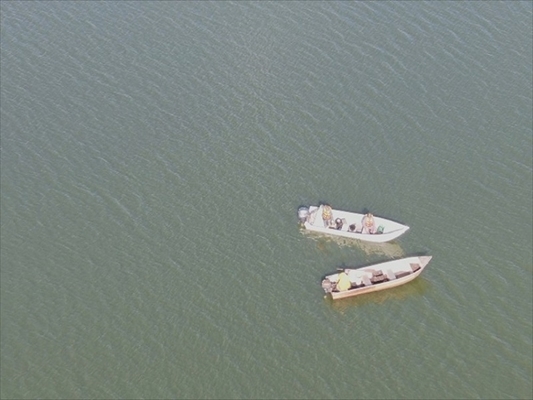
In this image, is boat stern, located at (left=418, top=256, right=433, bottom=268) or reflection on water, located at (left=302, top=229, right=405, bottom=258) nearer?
boat stern, located at (left=418, top=256, right=433, bottom=268)

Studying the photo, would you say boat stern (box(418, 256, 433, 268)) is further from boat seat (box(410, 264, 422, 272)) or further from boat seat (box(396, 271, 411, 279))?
boat seat (box(396, 271, 411, 279))

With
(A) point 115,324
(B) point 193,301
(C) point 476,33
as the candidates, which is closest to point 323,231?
(B) point 193,301

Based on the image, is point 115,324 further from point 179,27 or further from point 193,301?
point 179,27

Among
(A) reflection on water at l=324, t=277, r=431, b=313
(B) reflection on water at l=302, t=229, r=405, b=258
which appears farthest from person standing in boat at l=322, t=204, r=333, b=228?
(A) reflection on water at l=324, t=277, r=431, b=313

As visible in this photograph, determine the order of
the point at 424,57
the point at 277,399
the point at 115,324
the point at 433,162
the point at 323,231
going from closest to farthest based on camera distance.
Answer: the point at 277,399 < the point at 115,324 < the point at 323,231 < the point at 433,162 < the point at 424,57

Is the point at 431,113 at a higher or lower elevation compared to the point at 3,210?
higher

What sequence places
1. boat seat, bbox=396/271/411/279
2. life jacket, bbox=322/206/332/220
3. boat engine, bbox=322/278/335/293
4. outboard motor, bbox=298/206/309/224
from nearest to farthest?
boat engine, bbox=322/278/335/293 → boat seat, bbox=396/271/411/279 → life jacket, bbox=322/206/332/220 → outboard motor, bbox=298/206/309/224
